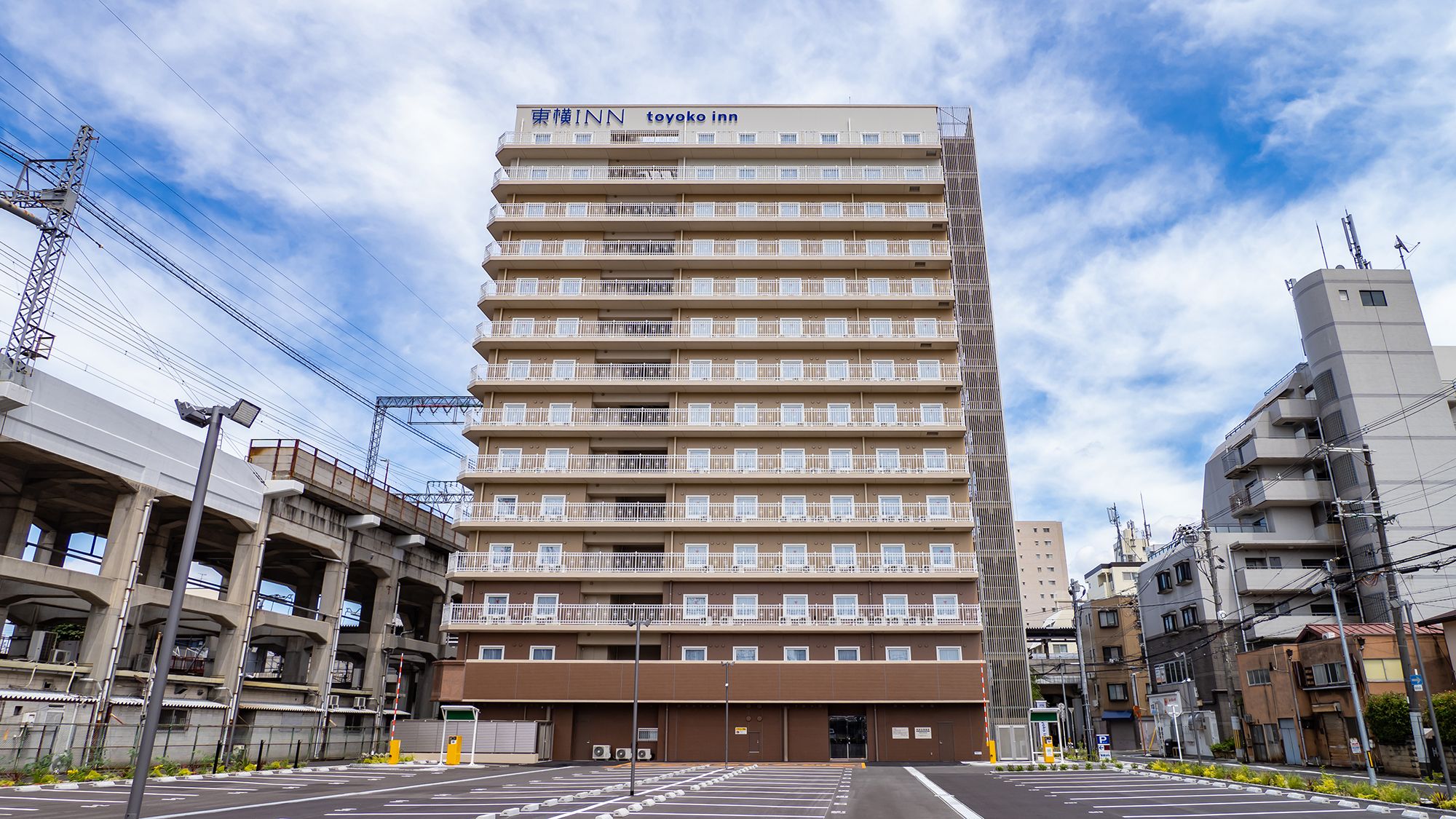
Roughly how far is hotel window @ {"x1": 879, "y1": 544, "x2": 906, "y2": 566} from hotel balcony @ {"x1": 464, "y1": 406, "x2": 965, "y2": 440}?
20.4 feet

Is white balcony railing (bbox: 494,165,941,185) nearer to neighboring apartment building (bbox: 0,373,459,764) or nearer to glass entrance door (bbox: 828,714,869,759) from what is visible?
neighboring apartment building (bbox: 0,373,459,764)

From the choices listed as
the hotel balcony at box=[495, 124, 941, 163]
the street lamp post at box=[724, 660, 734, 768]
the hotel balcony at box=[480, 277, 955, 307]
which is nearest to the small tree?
the hotel balcony at box=[480, 277, 955, 307]

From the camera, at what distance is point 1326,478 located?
6300 cm

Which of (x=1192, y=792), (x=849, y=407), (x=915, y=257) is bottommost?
(x=1192, y=792)

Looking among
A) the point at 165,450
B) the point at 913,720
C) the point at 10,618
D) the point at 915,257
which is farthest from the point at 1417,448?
the point at 10,618

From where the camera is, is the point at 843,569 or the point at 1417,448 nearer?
the point at 843,569

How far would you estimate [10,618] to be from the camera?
158 feet

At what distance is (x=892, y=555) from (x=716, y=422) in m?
12.0

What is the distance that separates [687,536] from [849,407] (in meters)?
11.7

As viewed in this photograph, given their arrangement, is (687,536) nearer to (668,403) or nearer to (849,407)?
(668,403)

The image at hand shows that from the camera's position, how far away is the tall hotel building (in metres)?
43.7

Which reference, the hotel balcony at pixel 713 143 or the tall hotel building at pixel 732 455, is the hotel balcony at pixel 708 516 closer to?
the tall hotel building at pixel 732 455

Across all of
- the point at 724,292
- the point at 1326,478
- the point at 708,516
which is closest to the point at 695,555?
the point at 708,516

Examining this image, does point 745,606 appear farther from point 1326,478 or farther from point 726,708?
point 1326,478
